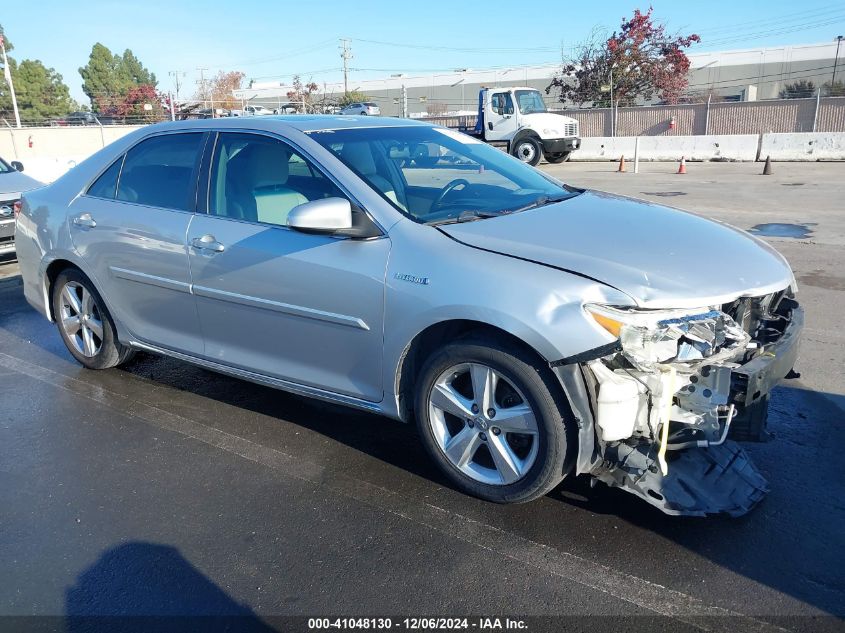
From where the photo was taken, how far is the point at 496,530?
3.12 metres

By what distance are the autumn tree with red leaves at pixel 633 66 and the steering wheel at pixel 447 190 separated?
32265 mm

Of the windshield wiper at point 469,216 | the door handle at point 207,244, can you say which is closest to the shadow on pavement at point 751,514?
the door handle at point 207,244

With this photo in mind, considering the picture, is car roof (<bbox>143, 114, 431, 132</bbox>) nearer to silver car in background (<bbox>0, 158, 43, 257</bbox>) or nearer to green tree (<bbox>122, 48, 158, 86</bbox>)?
silver car in background (<bbox>0, 158, 43, 257</bbox>)

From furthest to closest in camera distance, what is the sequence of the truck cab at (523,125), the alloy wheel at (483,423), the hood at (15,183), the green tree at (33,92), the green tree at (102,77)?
the green tree at (102,77) → the green tree at (33,92) → the truck cab at (523,125) → the hood at (15,183) → the alloy wheel at (483,423)

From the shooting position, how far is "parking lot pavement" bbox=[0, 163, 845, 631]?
106 inches

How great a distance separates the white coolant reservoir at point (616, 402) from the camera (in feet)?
9.24

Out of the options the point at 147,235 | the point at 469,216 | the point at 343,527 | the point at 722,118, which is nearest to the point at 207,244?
the point at 147,235

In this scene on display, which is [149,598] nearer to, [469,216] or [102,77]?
[469,216]

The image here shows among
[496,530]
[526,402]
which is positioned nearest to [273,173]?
[526,402]

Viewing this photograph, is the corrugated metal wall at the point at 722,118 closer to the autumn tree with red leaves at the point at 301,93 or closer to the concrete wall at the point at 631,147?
the concrete wall at the point at 631,147

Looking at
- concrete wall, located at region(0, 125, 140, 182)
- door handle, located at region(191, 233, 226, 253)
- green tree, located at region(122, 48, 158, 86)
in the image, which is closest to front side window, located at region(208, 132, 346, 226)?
door handle, located at region(191, 233, 226, 253)

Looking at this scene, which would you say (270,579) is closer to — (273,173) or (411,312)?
(411,312)

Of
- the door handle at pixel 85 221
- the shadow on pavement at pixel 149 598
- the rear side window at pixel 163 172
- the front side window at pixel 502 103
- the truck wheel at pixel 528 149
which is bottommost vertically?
the shadow on pavement at pixel 149 598

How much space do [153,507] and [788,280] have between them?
3245 mm
